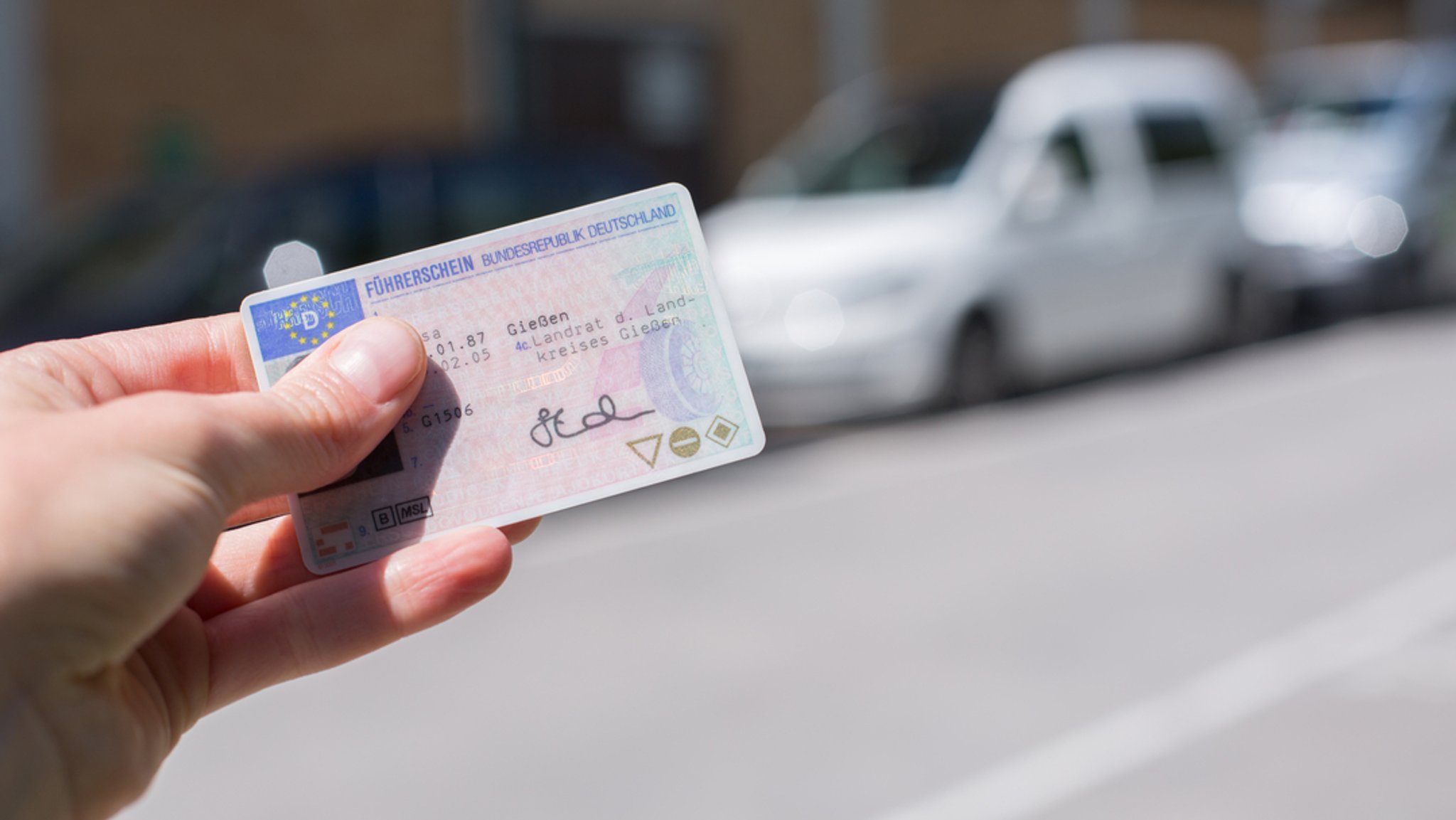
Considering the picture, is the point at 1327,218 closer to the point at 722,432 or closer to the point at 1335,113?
the point at 1335,113

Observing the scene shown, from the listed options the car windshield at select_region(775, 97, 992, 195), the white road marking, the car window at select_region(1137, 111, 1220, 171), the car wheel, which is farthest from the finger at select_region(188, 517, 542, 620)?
the car window at select_region(1137, 111, 1220, 171)

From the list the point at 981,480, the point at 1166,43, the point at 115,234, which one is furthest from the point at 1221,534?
the point at 1166,43

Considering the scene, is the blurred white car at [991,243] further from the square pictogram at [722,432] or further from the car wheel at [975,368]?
the square pictogram at [722,432]

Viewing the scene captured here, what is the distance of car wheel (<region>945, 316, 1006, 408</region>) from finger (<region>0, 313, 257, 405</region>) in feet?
20.5

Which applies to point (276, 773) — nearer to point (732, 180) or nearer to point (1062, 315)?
point (1062, 315)

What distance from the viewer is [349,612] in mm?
1664

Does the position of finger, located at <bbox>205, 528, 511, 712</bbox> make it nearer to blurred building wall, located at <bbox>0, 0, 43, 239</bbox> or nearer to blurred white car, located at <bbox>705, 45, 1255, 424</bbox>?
blurred white car, located at <bbox>705, 45, 1255, 424</bbox>

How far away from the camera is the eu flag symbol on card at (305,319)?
1598mm

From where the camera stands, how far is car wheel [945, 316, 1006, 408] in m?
7.84

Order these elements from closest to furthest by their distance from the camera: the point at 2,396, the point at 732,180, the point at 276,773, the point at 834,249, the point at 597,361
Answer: the point at 2,396 < the point at 597,361 < the point at 276,773 < the point at 834,249 < the point at 732,180

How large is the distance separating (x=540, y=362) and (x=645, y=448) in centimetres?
15

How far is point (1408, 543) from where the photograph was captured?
5.74 metres

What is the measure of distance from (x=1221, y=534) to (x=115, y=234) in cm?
477

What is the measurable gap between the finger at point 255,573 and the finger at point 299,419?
9.6 inches
